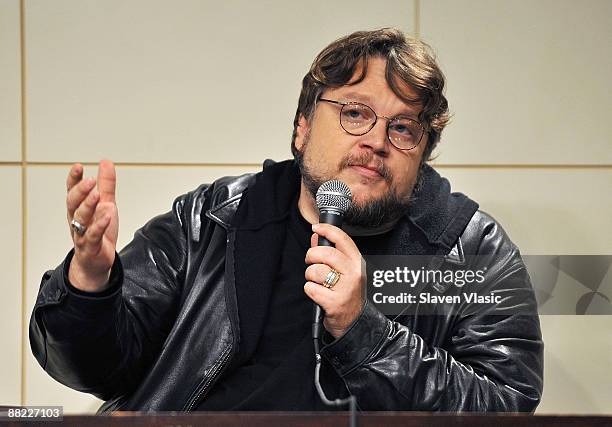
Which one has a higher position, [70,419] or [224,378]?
[70,419]

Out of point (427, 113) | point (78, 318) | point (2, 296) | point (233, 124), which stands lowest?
point (2, 296)

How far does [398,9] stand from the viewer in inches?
91.6

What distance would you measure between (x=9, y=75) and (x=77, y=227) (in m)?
0.96

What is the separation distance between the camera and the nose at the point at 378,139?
6.21 ft

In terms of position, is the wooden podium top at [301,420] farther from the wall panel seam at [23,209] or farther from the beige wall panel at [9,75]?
the beige wall panel at [9,75]

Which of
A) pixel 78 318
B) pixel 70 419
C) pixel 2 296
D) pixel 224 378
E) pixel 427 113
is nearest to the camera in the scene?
pixel 70 419

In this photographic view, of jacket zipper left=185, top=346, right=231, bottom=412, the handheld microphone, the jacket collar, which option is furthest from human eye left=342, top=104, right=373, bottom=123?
jacket zipper left=185, top=346, right=231, bottom=412

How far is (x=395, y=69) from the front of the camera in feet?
6.39

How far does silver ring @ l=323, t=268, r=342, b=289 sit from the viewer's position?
5.18ft

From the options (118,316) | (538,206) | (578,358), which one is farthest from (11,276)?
(578,358)

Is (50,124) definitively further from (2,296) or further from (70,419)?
(70,419)

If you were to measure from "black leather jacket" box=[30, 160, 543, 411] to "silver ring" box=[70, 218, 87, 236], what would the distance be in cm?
15

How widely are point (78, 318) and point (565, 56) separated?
4.89 feet

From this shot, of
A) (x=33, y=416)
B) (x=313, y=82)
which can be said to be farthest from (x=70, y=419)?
(x=313, y=82)
